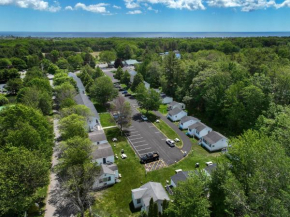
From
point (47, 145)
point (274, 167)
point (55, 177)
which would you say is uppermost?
point (274, 167)

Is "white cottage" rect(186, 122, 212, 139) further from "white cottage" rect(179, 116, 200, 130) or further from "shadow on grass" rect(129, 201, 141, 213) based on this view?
"shadow on grass" rect(129, 201, 141, 213)

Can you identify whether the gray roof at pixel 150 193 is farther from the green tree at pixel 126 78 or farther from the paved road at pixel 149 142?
the green tree at pixel 126 78

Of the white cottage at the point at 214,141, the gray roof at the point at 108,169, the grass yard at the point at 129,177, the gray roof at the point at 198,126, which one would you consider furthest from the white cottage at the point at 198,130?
the gray roof at the point at 108,169

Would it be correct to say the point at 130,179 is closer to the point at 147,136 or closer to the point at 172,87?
the point at 147,136

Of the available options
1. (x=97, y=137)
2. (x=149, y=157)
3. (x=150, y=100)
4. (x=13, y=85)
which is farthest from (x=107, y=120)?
(x=13, y=85)

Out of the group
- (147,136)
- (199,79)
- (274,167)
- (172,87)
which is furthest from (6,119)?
(172,87)

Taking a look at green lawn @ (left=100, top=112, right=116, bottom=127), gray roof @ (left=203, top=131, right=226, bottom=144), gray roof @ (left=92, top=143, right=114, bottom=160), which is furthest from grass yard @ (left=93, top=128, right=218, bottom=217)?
Answer: green lawn @ (left=100, top=112, right=116, bottom=127)
